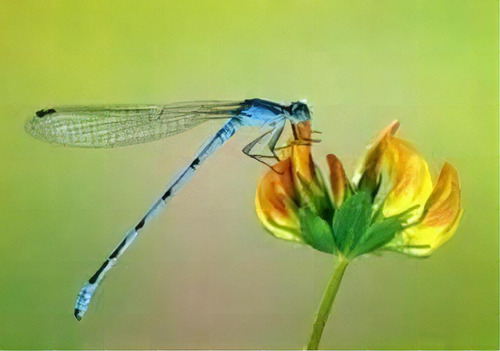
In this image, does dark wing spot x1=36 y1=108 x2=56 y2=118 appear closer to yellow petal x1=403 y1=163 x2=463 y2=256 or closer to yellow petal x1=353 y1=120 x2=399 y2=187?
yellow petal x1=353 y1=120 x2=399 y2=187

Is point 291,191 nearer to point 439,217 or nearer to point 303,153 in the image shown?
point 303,153

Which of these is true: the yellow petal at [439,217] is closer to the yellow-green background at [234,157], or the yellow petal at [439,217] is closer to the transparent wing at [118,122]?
the yellow-green background at [234,157]

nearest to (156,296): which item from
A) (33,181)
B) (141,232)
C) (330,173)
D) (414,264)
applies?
(141,232)

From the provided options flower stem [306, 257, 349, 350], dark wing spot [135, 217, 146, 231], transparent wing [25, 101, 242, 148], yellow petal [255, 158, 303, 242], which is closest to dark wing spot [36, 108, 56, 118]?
transparent wing [25, 101, 242, 148]

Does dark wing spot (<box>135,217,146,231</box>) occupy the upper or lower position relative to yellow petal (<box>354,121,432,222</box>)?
lower

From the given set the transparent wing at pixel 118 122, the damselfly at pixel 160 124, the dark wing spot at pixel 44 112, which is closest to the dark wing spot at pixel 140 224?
the damselfly at pixel 160 124

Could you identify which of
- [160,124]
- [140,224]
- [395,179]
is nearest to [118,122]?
[160,124]

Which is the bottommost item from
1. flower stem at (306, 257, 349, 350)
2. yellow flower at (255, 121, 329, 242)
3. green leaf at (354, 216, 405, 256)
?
flower stem at (306, 257, 349, 350)

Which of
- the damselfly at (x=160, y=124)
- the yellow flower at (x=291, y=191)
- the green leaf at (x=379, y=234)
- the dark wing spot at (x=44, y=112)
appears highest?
the dark wing spot at (x=44, y=112)
